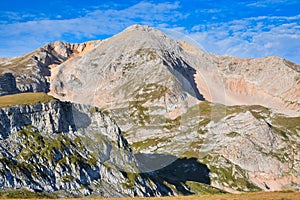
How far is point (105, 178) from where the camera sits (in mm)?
178625

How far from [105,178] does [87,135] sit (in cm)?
2447

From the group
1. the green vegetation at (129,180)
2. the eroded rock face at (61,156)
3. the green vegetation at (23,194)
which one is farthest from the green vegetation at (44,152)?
the green vegetation at (129,180)

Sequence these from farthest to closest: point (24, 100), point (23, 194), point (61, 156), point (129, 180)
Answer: point (129, 180) → point (24, 100) → point (61, 156) → point (23, 194)

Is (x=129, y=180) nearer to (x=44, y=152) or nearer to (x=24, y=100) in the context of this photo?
(x=44, y=152)

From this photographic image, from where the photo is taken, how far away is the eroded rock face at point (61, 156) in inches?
6107

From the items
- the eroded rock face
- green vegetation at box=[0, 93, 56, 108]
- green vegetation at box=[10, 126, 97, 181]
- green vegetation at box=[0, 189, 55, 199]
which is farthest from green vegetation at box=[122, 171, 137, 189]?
green vegetation at box=[0, 93, 56, 108]

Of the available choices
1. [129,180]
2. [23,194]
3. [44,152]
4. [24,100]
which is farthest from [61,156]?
[129,180]

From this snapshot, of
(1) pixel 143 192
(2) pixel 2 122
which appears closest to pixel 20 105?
(2) pixel 2 122

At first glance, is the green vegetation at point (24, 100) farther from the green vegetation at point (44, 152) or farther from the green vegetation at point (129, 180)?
the green vegetation at point (129, 180)

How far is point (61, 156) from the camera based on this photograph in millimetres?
171750

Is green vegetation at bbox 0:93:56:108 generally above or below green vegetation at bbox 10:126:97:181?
above

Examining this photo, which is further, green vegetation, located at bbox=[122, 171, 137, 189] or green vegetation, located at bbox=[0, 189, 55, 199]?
green vegetation, located at bbox=[122, 171, 137, 189]

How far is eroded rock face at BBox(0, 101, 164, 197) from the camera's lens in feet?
509

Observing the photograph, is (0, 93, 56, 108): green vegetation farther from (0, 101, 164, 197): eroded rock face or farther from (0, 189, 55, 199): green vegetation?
(0, 189, 55, 199): green vegetation
